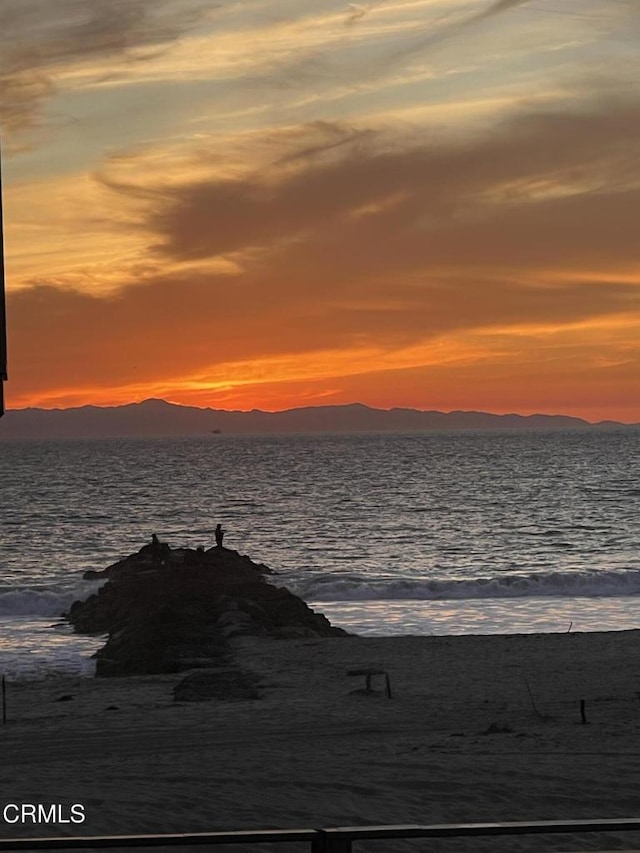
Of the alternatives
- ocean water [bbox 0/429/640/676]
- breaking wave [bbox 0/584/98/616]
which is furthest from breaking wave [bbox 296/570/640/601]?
breaking wave [bbox 0/584/98/616]

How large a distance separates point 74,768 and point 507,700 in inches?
366

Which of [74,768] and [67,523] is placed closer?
[74,768]

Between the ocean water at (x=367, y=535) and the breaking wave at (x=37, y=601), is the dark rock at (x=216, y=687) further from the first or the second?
the breaking wave at (x=37, y=601)

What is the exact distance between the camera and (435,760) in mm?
14859

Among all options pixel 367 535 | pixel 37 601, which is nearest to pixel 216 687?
pixel 37 601

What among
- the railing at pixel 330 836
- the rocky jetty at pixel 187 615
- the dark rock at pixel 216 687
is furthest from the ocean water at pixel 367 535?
the railing at pixel 330 836

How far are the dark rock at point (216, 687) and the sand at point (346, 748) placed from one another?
0.38 m

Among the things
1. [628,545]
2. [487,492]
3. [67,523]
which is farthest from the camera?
[487,492]

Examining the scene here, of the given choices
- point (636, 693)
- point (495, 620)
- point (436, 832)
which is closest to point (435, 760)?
point (636, 693)

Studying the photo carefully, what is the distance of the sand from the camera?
1223 cm

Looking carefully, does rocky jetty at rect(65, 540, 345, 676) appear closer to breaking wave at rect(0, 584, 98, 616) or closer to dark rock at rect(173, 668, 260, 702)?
breaking wave at rect(0, 584, 98, 616)

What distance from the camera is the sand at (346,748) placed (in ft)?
40.1

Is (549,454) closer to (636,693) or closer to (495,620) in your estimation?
(495,620)

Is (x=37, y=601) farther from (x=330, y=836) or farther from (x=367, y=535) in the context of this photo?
(x=330, y=836)
